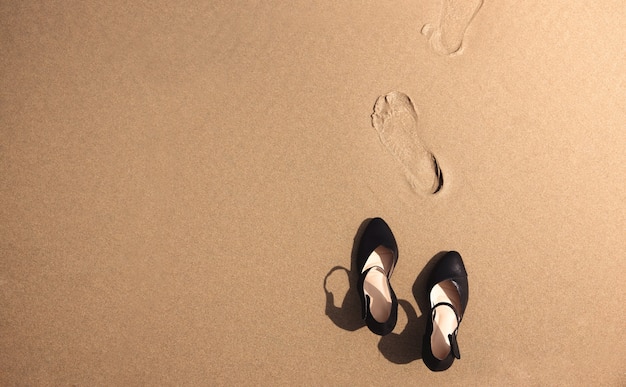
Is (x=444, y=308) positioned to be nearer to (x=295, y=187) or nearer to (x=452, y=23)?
(x=295, y=187)

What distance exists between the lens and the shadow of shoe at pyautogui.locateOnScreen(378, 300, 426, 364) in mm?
1795

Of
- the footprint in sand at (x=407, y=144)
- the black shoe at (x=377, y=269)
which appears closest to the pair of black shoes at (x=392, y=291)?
the black shoe at (x=377, y=269)

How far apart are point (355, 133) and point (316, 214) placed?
0.45 metres

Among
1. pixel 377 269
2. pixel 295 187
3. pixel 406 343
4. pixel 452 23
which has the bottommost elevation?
pixel 406 343

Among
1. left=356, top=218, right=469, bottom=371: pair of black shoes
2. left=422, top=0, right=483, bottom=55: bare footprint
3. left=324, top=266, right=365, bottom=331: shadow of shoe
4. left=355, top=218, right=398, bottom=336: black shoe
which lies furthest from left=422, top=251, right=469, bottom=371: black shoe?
left=422, top=0, right=483, bottom=55: bare footprint

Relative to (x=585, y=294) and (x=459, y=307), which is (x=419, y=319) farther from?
(x=585, y=294)

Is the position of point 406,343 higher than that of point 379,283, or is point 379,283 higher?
point 379,283

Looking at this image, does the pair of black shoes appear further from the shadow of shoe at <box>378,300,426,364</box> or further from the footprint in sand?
the footprint in sand

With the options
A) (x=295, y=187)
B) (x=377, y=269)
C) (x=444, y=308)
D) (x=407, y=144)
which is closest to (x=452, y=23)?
(x=407, y=144)

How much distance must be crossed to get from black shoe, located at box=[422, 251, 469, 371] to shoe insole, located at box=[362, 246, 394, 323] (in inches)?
8.1

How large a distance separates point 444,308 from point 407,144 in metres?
0.82

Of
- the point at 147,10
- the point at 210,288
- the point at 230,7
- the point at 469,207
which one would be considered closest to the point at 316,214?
the point at 210,288

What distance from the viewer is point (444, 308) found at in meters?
1.80

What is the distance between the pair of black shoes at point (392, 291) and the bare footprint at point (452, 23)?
0.97m
